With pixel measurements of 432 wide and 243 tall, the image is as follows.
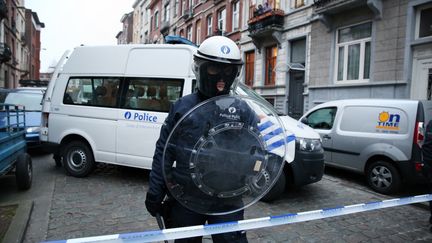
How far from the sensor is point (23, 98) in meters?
9.97

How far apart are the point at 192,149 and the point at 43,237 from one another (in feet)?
→ 8.91

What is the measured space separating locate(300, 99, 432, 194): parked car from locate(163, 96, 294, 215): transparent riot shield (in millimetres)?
4628

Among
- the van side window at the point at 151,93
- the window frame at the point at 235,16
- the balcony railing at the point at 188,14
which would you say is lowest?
the van side window at the point at 151,93

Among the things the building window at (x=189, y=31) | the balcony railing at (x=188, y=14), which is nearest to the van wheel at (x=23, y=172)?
the balcony railing at (x=188, y=14)

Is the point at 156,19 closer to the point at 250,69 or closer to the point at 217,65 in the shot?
the point at 250,69

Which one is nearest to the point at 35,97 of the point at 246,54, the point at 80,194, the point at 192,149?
the point at 80,194

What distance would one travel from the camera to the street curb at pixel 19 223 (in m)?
3.50

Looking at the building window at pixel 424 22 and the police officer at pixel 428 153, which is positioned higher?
the building window at pixel 424 22

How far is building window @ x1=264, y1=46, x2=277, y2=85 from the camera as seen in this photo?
1770cm

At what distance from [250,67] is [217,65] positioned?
18.5 m

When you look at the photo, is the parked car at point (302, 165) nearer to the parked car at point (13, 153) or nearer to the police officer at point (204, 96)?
the police officer at point (204, 96)

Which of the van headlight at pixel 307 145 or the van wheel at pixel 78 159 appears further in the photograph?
the van wheel at pixel 78 159

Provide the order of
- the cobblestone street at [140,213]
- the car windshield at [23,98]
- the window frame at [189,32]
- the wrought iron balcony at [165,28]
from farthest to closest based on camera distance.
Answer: the wrought iron balcony at [165,28], the window frame at [189,32], the car windshield at [23,98], the cobblestone street at [140,213]

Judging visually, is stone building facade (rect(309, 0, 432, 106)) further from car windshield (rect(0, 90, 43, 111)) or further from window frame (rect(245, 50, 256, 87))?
car windshield (rect(0, 90, 43, 111))
